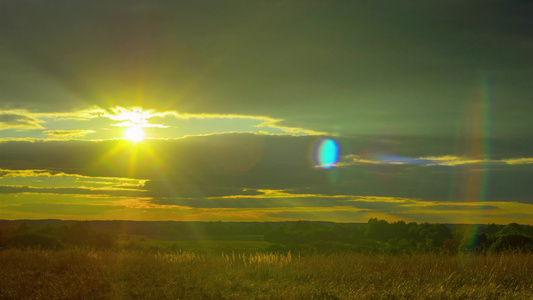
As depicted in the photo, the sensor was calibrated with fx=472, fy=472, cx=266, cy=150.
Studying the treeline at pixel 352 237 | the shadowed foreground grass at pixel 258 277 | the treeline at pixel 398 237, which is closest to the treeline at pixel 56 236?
the treeline at pixel 352 237

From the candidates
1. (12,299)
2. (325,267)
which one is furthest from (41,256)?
(325,267)

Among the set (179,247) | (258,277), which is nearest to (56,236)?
(179,247)

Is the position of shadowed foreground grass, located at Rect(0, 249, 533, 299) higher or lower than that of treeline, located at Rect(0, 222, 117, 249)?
higher

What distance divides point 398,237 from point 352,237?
18.8ft

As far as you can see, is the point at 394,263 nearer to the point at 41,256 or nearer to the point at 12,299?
the point at 12,299

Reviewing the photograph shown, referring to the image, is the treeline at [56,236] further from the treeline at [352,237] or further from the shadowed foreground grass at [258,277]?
the shadowed foreground grass at [258,277]

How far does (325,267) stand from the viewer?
18.7m

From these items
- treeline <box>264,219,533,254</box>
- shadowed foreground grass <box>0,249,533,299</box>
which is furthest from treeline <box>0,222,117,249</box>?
treeline <box>264,219,533,254</box>

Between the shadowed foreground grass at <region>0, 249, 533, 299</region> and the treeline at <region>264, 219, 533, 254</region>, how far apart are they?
972 cm

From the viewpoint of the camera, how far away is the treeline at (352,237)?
102 ft

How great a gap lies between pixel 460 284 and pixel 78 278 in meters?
13.2

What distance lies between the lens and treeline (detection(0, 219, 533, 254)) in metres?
31.0

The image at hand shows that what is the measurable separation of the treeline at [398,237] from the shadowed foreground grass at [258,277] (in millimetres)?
9721

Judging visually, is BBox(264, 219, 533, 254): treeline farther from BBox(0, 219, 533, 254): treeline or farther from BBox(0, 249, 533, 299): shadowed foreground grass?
BBox(0, 249, 533, 299): shadowed foreground grass
